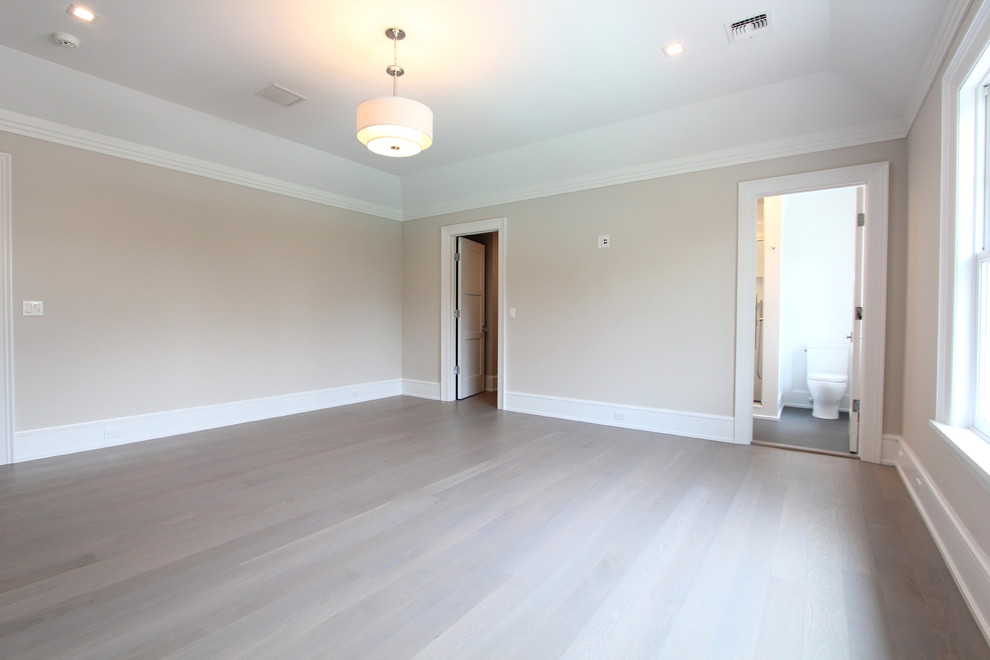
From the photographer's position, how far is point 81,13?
2539 millimetres

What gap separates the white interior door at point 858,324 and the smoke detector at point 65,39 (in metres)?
5.48

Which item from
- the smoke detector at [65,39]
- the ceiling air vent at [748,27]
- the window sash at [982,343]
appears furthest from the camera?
the smoke detector at [65,39]

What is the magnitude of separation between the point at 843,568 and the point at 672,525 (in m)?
0.70

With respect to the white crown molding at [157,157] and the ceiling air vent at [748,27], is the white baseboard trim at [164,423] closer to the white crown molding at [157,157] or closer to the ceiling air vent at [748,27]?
the white crown molding at [157,157]

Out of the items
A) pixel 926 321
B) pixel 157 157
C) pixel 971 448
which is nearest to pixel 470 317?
pixel 157 157

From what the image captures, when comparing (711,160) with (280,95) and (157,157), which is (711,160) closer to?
(280,95)

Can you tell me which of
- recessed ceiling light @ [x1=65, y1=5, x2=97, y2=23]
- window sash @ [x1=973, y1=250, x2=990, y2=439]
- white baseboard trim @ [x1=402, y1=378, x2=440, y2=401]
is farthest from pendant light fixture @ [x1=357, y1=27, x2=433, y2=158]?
white baseboard trim @ [x1=402, y1=378, x2=440, y2=401]

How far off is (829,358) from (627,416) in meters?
2.57

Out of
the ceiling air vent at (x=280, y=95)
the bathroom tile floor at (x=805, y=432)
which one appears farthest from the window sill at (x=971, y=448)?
the ceiling air vent at (x=280, y=95)

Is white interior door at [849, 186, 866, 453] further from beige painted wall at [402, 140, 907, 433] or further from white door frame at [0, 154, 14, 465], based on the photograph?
white door frame at [0, 154, 14, 465]

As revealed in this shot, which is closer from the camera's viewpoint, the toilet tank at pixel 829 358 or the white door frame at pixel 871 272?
the white door frame at pixel 871 272

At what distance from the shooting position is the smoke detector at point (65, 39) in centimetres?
273

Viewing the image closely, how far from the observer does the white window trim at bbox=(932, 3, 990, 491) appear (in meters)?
1.96

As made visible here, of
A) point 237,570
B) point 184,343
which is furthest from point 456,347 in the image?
point 237,570
